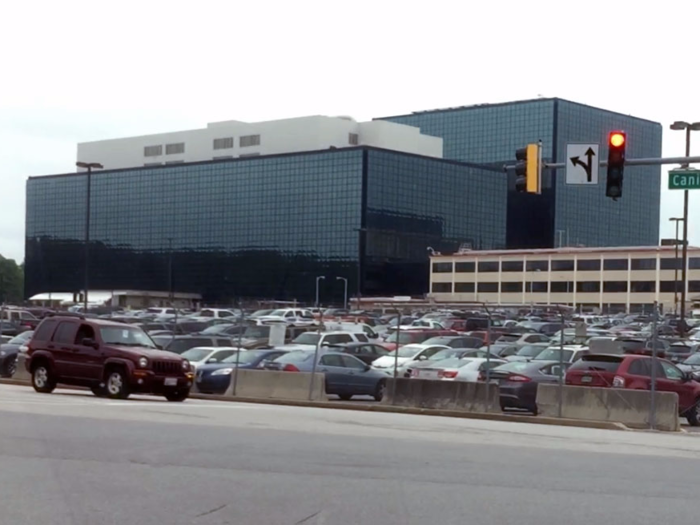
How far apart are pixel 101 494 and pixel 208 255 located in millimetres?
145027

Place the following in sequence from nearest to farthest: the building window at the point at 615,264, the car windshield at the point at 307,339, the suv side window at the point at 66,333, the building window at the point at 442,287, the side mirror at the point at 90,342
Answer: the side mirror at the point at 90,342
the suv side window at the point at 66,333
the car windshield at the point at 307,339
the building window at the point at 615,264
the building window at the point at 442,287

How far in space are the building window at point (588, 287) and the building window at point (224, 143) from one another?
49.2 metres

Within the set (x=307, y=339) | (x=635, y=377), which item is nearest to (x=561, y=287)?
(x=307, y=339)

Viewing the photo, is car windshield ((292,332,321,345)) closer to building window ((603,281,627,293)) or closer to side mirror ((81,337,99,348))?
side mirror ((81,337,99,348))

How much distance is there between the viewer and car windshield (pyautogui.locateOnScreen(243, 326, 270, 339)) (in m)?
52.7

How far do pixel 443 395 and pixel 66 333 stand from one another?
900cm

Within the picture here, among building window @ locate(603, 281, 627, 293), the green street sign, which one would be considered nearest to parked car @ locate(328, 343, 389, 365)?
the green street sign

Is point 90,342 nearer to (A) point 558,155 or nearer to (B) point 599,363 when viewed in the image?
(B) point 599,363

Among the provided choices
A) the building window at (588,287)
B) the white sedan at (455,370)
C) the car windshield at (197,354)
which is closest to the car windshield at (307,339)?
the car windshield at (197,354)

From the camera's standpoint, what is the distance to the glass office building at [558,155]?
163 metres

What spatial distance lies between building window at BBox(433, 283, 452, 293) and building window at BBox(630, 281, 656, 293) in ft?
76.2

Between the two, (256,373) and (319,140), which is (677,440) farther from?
(319,140)

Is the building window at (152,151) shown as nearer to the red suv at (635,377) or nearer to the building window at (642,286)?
the building window at (642,286)

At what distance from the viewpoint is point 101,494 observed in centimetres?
1107
